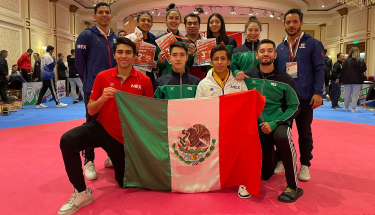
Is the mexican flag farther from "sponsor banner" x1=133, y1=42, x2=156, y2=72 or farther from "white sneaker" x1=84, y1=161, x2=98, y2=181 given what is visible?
"sponsor banner" x1=133, y1=42, x2=156, y2=72

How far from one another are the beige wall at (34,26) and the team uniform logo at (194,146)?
34.5 ft

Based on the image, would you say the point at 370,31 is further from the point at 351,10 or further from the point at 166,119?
the point at 166,119

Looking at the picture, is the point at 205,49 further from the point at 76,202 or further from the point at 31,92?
the point at 31,92

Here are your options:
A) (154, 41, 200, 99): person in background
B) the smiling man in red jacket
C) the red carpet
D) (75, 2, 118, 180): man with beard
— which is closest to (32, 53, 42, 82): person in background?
the smiling man in red jacket

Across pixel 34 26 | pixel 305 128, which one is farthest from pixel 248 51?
pixel 34 26

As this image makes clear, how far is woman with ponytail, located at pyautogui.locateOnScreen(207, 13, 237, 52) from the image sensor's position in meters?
3.17

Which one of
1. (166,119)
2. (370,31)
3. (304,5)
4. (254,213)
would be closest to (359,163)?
(254,213)

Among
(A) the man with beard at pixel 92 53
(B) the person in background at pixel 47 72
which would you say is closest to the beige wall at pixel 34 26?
(B) the person in background at pixel 47 72

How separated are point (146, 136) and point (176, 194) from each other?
22.5 inches

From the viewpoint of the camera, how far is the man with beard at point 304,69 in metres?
2.78

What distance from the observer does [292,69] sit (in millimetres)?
2783

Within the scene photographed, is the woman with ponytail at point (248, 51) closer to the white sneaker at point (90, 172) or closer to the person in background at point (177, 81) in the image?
the person in background at point (177, 81)

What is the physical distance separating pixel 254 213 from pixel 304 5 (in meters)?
13.5

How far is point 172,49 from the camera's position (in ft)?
8.98
